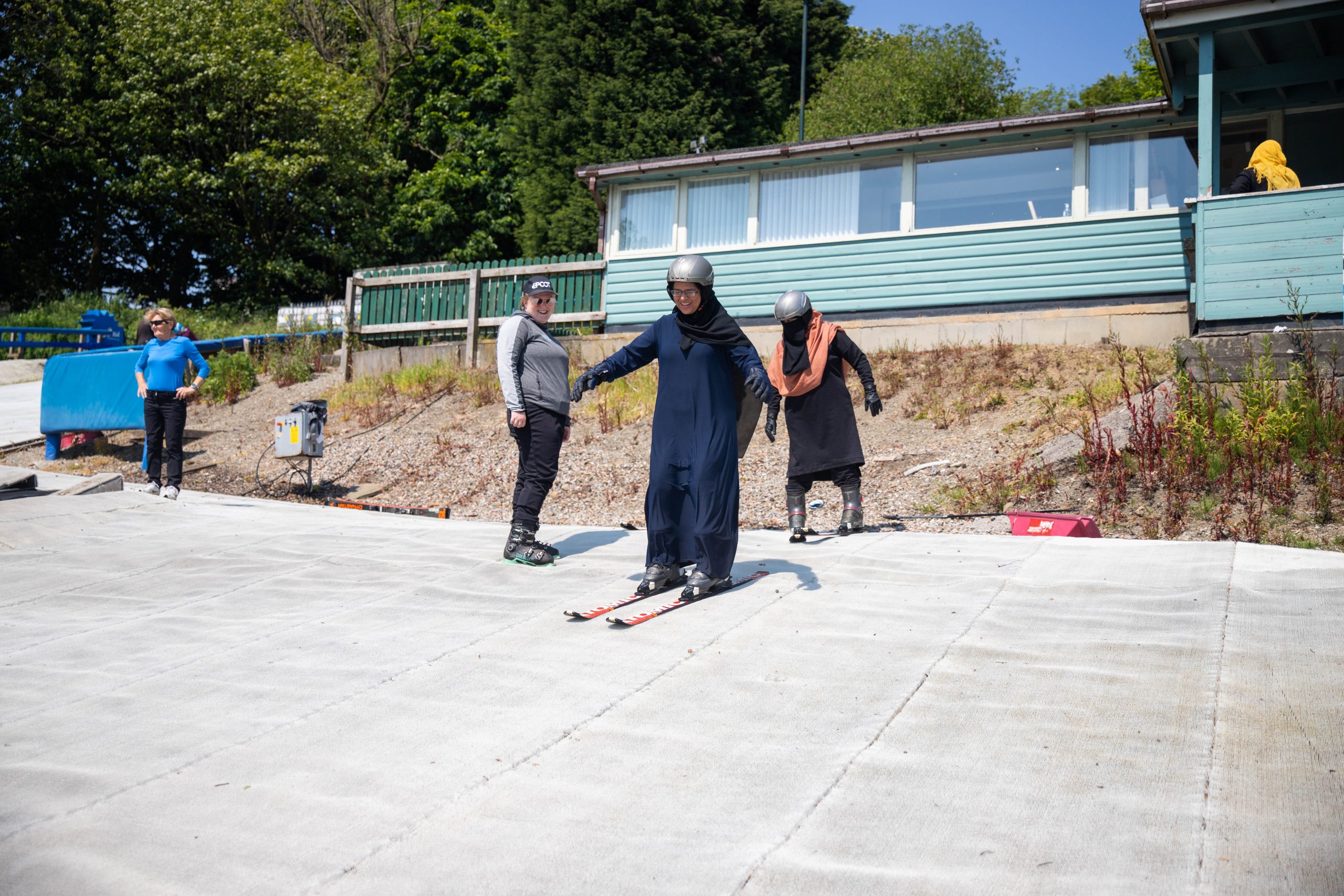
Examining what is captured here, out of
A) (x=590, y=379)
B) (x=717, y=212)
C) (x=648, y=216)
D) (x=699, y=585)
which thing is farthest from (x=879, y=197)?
(x=699, y=585)

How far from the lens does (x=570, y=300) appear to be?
18453mm

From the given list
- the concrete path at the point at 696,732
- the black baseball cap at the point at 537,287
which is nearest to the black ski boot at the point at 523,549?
the concrete path at the point at 696,732

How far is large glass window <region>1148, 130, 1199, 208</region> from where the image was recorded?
14992 millimetres

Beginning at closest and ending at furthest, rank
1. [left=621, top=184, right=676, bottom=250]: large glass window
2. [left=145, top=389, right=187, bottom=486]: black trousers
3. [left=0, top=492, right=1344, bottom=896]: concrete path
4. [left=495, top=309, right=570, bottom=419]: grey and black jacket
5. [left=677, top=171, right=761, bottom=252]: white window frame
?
[left=0, top=492, right=1344, bottom=896]: concrete path
[left=495, top=309, right=570, bottom=419]: grey and black jacket
[left=145, top=389, right=187, bottom=486]: black trousers
[left=677, top=171, right=761, bottom=252]: white window frame
[left=621, top=184, right=676, bottom=250]: large glass window

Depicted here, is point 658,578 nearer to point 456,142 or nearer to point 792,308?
point 792,308

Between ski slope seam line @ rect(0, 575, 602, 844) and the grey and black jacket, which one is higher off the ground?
the grey and black jacket

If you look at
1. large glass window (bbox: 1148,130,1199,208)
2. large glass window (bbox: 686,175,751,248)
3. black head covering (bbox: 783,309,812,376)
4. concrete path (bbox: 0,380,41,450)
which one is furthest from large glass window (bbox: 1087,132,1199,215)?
concrete path (bbox: 0,380,41,450)

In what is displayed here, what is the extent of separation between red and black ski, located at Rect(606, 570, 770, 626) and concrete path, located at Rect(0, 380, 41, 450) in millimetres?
11599

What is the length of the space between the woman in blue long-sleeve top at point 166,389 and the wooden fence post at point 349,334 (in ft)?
26.0

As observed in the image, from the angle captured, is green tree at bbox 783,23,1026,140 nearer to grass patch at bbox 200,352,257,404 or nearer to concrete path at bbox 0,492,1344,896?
grass patch at bbox 200,352,257,404

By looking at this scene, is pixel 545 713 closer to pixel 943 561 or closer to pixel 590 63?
pixel 943 561

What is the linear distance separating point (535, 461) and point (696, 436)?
153 centimetres

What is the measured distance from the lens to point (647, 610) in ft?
20.0

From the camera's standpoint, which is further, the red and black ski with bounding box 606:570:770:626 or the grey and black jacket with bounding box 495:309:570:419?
the grey and black jacket with bounding box 495:309:570:419
